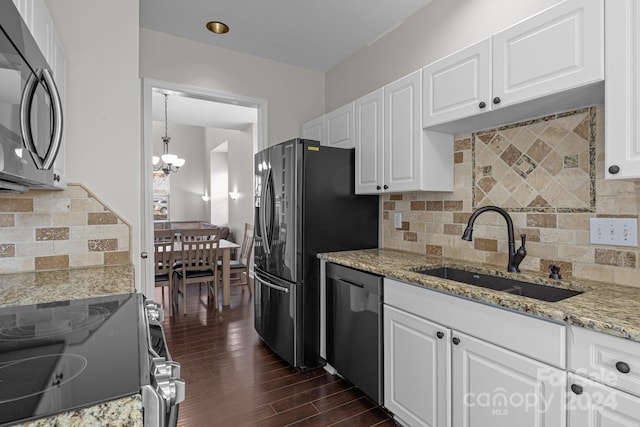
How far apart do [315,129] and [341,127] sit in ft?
1.51

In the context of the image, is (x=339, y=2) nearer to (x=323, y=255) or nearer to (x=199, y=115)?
(x=323, y=255)

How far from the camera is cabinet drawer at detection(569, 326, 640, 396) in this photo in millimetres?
976

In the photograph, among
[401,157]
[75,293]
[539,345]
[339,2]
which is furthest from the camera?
[339,2]

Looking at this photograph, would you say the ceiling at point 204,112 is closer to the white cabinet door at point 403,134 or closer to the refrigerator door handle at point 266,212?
the refrigerator door handle at point 266,212

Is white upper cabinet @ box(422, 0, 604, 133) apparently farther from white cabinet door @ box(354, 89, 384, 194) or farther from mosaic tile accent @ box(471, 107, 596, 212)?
white cabinet door @ box(354, 89, 384, 194)

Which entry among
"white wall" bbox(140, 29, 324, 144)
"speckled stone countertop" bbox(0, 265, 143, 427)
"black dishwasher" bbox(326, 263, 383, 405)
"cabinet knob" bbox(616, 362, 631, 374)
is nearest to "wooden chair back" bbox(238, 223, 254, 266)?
"white wall" bbox(140, 29, 324, 144)

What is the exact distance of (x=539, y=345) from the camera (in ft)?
3.93

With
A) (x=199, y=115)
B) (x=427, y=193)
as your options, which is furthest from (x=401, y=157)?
(x=199, y=115)

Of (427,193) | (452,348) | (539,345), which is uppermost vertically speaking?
(427,193)

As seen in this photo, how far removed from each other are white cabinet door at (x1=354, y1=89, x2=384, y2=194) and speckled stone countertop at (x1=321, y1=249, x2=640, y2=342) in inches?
22.7

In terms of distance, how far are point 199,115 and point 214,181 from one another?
254cm

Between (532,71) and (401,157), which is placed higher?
(532,71)

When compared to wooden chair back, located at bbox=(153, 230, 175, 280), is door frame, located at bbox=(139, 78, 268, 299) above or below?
above

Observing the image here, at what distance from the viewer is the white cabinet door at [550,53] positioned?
1312mm
